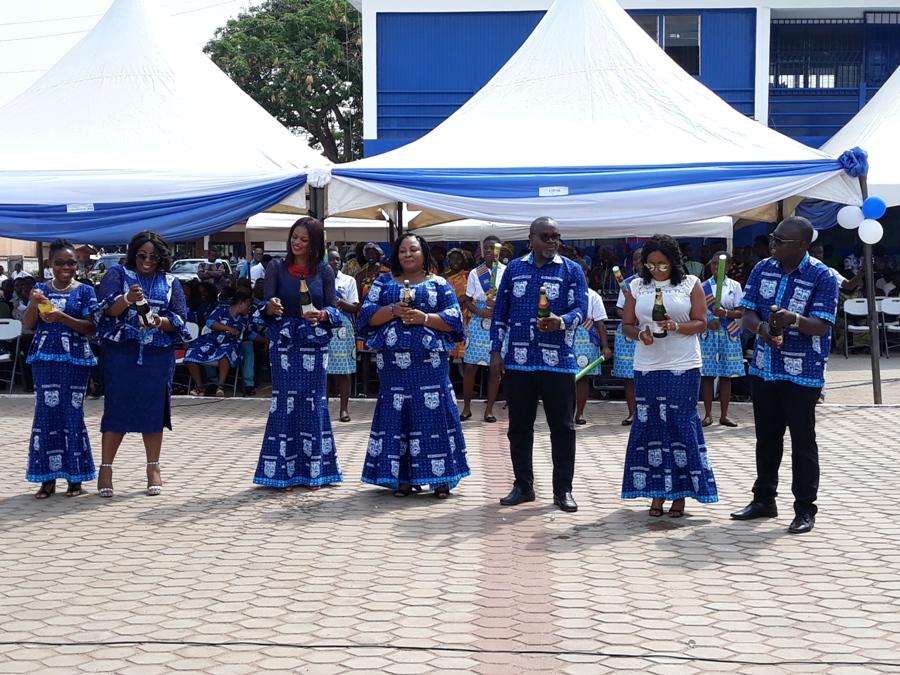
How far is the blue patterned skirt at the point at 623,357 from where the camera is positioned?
11.5m

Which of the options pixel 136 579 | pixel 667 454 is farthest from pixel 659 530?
pixel 136 579

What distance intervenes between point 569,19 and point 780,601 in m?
10.2

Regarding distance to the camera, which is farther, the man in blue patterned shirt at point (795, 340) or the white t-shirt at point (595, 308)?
the white t-shirt at point (595, 308)

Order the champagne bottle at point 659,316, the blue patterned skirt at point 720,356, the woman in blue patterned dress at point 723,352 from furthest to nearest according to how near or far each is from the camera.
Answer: the blue patterned skirt at point 720,356
the woman in blue patterned dress at point 723,352
the champagne bottle at point 659,316

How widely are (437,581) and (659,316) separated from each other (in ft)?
7.16

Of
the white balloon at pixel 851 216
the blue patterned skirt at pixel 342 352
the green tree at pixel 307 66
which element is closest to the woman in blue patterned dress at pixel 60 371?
the blue patterned skirt at pixel 342 352

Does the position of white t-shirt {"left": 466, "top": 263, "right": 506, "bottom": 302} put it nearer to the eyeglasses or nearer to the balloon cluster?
the balloon cluster

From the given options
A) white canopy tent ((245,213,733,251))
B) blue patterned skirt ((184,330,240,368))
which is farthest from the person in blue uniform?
white canopy tent ((245,213,733,251))

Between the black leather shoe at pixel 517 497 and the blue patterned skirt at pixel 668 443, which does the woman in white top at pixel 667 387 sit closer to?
the blue patterned skirt at pixel 668 443

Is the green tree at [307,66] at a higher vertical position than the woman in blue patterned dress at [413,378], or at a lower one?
higher

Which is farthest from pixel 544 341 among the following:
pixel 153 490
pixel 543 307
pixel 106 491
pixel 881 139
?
pixel 881 139

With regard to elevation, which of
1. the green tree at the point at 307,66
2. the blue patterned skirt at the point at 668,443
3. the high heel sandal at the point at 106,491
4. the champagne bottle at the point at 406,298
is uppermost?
the green tree at the point at 307,66

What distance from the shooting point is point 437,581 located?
18.8 ft

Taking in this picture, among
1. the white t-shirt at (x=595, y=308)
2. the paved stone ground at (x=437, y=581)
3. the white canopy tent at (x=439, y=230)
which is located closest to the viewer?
the paved stone ground at (x=437, y=581)
